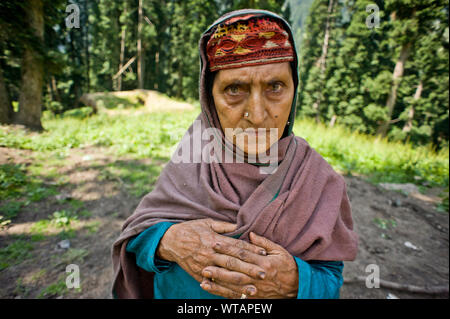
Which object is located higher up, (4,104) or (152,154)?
(4,104)

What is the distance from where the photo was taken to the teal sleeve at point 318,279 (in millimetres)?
1073

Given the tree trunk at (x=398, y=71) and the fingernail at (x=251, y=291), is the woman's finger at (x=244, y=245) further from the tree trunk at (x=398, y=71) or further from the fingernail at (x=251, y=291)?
the tree trunk at (x=398, y=71)

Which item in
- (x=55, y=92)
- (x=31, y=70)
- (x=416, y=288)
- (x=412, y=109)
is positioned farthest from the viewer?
(x=55, y=92)

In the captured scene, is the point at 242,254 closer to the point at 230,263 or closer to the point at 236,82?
the point at 230,263

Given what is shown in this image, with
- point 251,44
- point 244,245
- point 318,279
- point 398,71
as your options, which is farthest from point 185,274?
point 398,71

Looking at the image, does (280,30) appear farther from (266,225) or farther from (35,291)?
(35,291)

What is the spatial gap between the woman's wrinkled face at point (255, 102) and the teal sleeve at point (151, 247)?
720 millimetres

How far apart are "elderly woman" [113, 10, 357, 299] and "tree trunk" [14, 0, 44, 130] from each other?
2.80 meters

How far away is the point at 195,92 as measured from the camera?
22875 millimetres

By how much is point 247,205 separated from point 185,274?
574mm

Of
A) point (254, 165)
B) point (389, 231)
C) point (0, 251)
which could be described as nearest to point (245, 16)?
point (254, 165)

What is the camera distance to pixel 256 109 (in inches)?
44.3

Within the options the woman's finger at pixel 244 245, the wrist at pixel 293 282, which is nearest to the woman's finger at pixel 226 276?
the woman's finger at pixel 244 245
